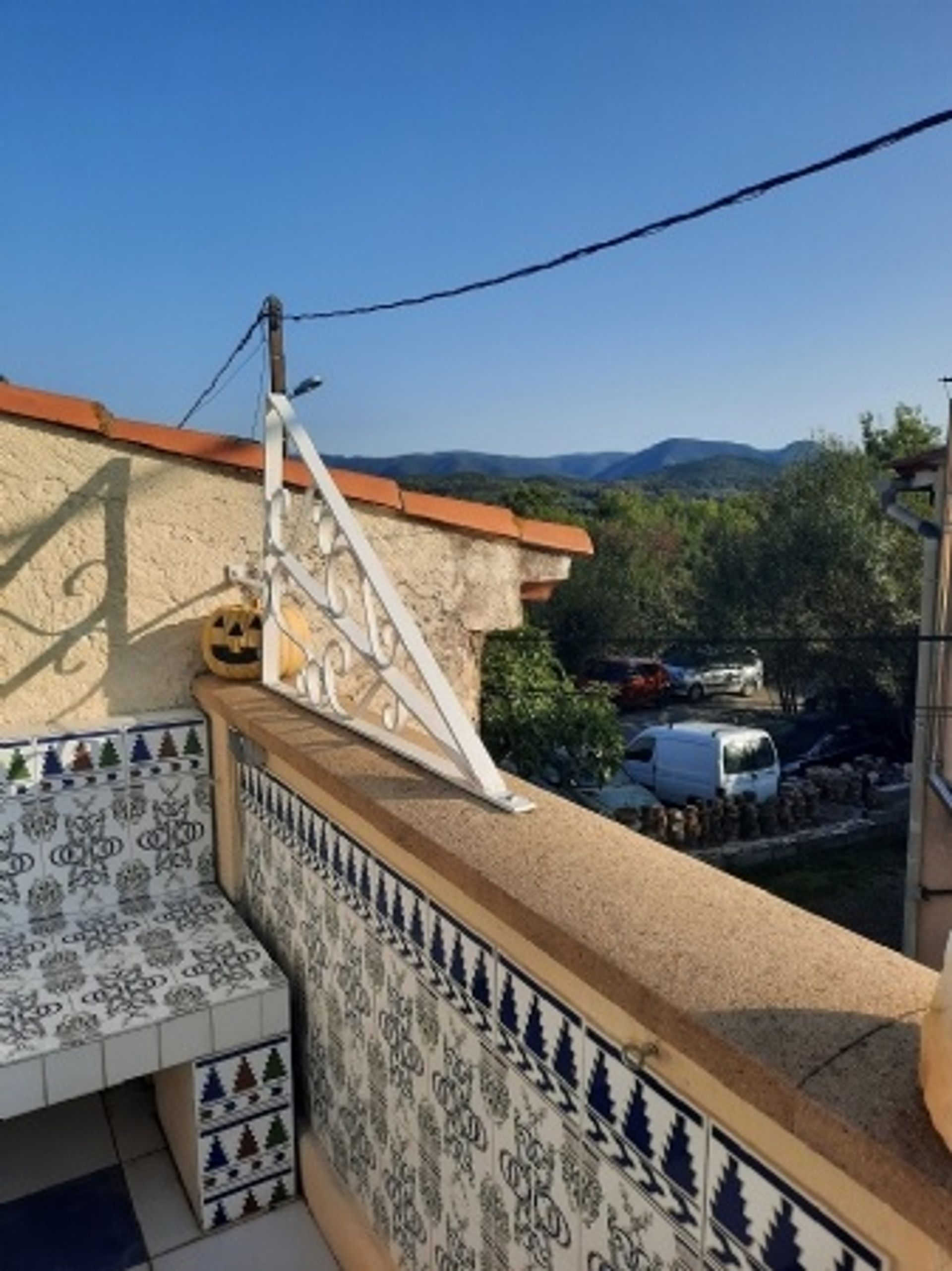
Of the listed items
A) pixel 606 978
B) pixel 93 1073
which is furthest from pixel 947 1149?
pixel 93 1073

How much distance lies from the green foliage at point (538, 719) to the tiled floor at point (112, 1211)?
760 cm

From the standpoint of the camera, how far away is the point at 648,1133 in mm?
1150

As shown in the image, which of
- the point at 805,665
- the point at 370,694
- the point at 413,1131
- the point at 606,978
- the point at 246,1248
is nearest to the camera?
the point at 606,978

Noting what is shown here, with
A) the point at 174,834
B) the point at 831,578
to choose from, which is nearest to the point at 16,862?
the point at 174,834

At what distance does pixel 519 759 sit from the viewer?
1080cm

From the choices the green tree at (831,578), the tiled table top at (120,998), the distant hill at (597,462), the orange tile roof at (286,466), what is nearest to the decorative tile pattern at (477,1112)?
the tiled table top at (120,998)

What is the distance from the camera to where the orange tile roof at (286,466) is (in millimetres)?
2826

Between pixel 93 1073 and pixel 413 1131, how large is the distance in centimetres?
92

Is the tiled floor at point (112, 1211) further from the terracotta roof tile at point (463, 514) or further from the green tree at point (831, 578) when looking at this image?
the green tree at point (831, 578)

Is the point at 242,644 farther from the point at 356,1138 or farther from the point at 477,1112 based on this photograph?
the point at 477,1112

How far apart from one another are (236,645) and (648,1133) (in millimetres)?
2182

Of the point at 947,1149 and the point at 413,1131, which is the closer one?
the point at 947,1149

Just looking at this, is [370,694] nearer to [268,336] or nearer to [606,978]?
[606,978]

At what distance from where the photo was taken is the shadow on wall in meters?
2.88
